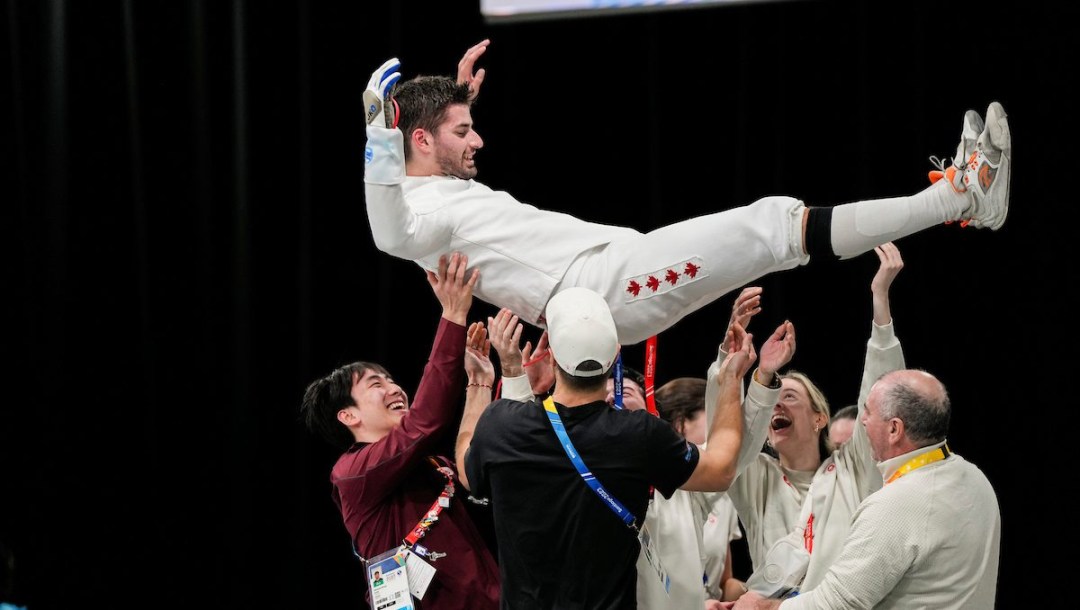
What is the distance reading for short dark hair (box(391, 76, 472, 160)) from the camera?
A: 10.0ft

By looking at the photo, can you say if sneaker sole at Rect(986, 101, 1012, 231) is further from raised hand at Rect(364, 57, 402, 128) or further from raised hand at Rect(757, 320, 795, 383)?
raised hand at Rect(364, 57, 402, 128)

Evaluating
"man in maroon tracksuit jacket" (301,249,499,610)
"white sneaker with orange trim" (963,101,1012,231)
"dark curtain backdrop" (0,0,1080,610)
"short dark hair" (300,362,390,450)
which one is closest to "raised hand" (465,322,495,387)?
"man in maroon tracksuit jacket" (301,249,499,610)

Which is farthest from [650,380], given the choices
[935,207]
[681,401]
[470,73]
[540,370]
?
[470,73]

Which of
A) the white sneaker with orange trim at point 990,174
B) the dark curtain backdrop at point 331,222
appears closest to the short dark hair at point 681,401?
the white sneaker with orange trim at point 990,174

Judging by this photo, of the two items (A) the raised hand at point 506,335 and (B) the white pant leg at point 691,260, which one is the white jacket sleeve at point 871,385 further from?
(A) the raised hand at point 506,335

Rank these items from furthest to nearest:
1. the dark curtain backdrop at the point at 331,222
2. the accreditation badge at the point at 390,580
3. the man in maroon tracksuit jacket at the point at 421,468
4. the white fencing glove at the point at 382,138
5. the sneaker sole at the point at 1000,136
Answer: the dark curtain backdrop at the point at 331,222, the accreditation badge at the point at 390,580, the man in maroon tracksuit jacket at the point at 421,468, the sneaker sole at the point at 1000,136, the white fencing glove at the point at 382,138

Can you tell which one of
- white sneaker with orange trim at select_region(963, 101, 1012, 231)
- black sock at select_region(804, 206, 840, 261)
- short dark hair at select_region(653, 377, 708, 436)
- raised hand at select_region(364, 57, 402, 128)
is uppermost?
raised hand at select_region(364, 57, 402, 128)

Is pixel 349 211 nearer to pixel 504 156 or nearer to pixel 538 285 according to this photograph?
pixel 504 156

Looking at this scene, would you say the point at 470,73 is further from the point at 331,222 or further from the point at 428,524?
the point at 331,222

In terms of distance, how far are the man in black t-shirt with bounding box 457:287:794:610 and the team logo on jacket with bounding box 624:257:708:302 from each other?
26 centimetres

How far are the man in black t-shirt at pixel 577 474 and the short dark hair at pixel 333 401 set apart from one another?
42.1 inches

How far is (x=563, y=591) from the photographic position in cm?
248

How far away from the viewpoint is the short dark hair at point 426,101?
3.05 metres

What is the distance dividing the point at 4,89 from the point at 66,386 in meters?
1.22
